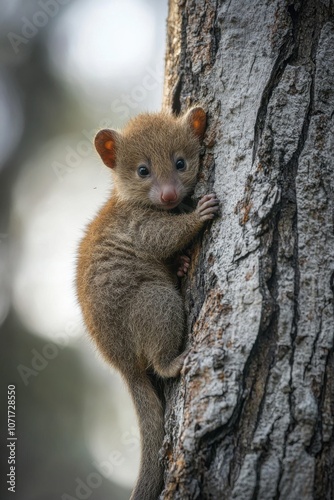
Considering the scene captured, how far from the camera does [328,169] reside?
3055 mm

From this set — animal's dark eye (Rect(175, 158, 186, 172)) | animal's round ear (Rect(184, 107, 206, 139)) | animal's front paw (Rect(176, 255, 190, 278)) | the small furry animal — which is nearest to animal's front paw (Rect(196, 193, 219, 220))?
the small furry animal

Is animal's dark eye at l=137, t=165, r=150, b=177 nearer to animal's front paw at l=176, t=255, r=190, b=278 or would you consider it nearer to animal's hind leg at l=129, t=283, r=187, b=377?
animal's front paw at l=176, t=255, r=190, b=278

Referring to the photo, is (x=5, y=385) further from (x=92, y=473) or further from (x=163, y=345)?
(x=163, y=345)

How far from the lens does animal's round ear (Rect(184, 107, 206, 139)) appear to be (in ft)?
12.6

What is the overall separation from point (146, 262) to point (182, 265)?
0.39m

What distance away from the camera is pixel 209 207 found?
348 cm

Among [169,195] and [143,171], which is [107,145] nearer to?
[143,171]

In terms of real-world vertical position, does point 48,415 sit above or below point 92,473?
above

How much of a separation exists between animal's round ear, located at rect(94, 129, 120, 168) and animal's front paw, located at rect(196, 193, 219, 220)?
1.63 metres

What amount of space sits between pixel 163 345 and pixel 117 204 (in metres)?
1.45

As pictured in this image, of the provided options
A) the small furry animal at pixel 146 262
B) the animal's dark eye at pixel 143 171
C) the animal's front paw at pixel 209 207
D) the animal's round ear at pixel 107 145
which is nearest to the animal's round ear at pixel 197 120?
the small furry animal at pixel 146 262

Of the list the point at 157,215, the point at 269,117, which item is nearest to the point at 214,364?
the point at 269,117

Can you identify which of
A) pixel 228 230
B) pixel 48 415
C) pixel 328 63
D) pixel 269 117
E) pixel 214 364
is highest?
pixel 328 63

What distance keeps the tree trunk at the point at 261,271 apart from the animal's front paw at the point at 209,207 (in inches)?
2.4
